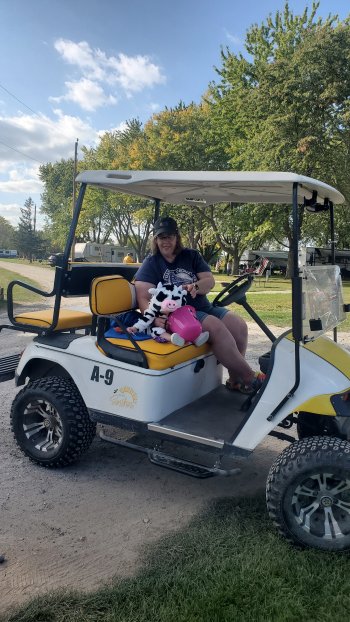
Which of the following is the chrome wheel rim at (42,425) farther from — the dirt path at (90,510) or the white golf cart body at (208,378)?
the white golf cart body at (208,378)

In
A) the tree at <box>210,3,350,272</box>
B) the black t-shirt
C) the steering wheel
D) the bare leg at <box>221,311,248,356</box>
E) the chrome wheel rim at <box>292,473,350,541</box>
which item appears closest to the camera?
the chrome wheel rim at <box>292,473,350,541</box>

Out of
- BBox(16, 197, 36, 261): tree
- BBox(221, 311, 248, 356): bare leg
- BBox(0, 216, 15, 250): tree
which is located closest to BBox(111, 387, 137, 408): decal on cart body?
BBox(221, 311, 248, 356): bare leg

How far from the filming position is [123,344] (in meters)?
3.16

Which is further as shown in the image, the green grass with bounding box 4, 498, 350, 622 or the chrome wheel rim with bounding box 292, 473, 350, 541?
the chrome wheel rim with bounding box 292, 473, 350, 541

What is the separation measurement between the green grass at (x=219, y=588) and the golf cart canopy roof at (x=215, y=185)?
6.56ft

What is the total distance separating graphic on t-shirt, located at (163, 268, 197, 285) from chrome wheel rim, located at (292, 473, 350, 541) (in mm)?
1778

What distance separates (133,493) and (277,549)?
3.48 ft

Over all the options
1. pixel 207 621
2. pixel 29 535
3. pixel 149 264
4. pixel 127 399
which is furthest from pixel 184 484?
pixel 149 264

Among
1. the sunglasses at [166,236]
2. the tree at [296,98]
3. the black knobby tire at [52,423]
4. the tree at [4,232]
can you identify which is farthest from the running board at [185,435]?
the tree at [4,232]

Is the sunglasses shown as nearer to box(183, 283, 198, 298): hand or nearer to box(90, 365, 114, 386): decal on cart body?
box(183, 283, 198, 298): hand

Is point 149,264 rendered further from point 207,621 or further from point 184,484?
point 207,621

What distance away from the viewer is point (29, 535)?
267cm

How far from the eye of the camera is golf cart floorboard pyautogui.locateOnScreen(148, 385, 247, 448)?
287cm

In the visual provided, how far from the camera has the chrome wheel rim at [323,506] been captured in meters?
2.49
